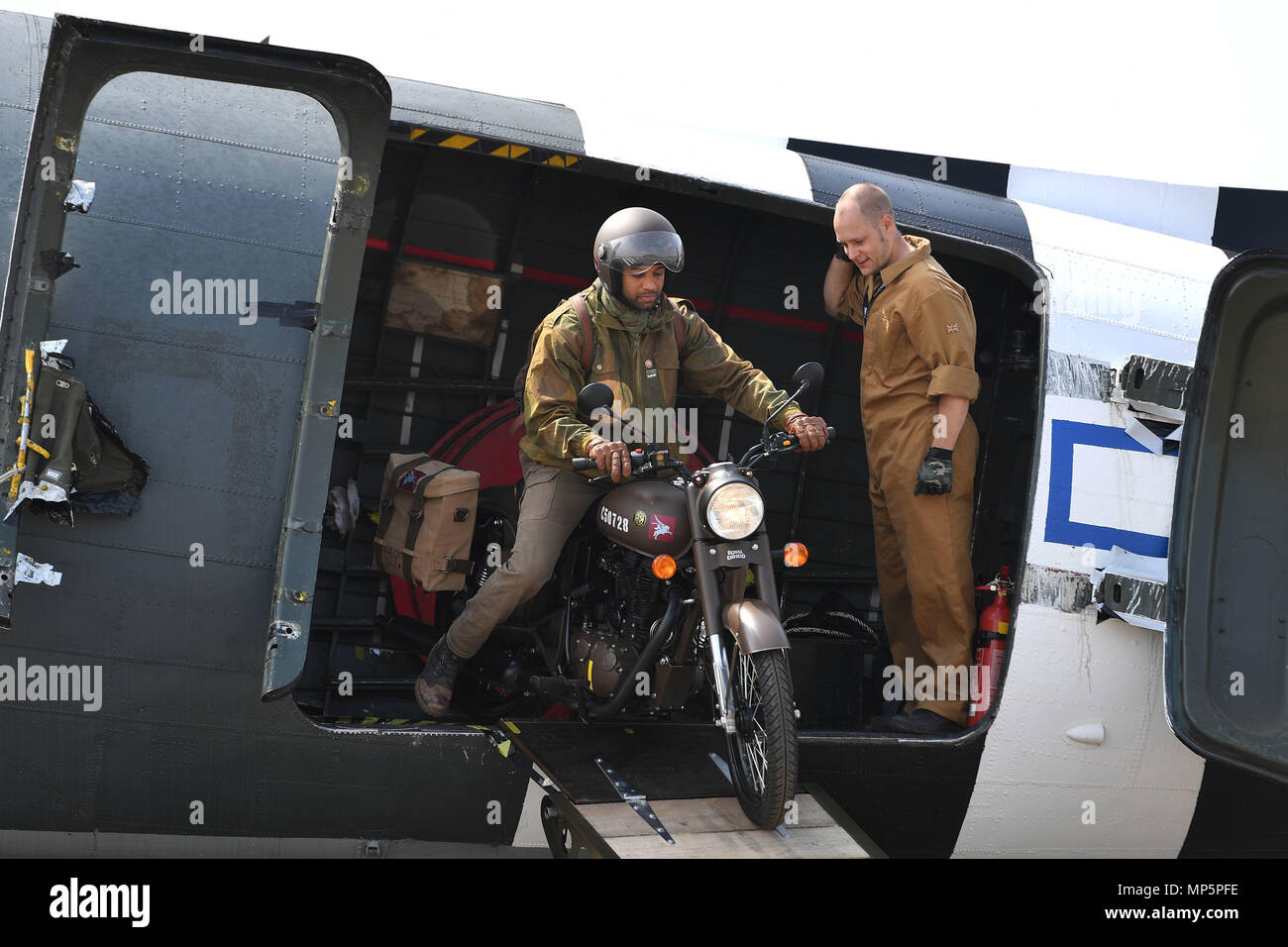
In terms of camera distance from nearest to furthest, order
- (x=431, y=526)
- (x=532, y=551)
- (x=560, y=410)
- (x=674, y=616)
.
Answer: (x=674, y=616)
(x=560, y=410)
(x=532, y=551)
(x=431, y=526)

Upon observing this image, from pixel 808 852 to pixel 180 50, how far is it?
2.96m

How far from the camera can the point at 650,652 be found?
14.1ft

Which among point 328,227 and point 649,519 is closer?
point 328,227

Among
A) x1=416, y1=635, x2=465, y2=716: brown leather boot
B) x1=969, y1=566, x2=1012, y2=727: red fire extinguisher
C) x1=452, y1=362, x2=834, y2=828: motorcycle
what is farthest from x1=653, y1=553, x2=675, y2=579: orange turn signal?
x1=969, y1=566, x2=1012, y2=727: red fire extinguisher

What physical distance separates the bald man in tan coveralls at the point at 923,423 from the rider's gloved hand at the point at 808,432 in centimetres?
67

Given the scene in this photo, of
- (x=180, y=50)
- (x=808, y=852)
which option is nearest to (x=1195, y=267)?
(x=808, y=852)

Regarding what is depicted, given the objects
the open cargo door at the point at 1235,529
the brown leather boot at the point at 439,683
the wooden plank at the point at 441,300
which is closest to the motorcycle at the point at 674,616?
the brown leather boot at the point at 439,683

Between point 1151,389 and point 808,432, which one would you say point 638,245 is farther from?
point 1151,389

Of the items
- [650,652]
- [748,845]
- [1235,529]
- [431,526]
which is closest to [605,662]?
[650,652]

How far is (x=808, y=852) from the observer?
12.9 ft

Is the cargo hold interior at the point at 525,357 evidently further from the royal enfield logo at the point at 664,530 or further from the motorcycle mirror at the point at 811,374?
the royal enfield logo at the point at 664,530

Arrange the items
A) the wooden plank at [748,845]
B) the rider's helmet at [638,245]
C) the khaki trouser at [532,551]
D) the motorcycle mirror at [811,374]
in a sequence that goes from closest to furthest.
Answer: the wooden plank at [748,845], the motorcycle mirror at [811,374], the rider's helmet at [638,245], the khaki trouser at [532,551]

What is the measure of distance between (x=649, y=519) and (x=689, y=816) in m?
0.96

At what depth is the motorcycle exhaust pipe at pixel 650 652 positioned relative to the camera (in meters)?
4.30
